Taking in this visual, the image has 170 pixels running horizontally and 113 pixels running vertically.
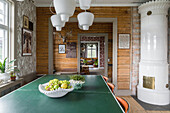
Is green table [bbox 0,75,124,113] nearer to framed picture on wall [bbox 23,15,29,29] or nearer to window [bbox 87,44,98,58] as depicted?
framed picture on wall [bbox 23,15,29,29]

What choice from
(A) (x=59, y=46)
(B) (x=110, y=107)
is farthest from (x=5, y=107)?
(A) (x=59, y=46)

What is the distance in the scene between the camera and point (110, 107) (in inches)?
45.9

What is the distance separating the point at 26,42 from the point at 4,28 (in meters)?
0.79

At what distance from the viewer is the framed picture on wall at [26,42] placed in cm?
299

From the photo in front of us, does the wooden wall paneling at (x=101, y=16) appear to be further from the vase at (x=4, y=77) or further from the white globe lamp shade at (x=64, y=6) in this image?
the white globe lamp shade at (x=64, y=6)

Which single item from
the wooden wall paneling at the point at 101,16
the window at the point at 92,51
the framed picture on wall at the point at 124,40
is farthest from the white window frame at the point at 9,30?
the window at the point at 92,51

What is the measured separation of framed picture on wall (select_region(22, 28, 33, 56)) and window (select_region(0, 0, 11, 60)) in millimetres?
A: 475

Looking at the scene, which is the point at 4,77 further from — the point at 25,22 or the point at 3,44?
the point at 25,22

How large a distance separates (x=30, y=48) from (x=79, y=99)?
2.66 m

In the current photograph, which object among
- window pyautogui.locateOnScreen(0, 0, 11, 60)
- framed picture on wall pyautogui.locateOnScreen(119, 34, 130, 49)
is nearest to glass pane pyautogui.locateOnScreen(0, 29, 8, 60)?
window pyautogui.locateOnScreen(0, 0, 11, 60)

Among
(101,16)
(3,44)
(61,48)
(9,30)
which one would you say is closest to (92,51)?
(61,48)

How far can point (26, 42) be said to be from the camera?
3.13 meters

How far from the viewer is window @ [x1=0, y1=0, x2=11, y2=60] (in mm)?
2357

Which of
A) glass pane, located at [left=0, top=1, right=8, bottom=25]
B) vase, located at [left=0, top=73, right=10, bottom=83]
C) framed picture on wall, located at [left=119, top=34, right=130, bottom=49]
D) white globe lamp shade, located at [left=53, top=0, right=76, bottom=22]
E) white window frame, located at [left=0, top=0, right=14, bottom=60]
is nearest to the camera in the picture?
white globe lamp shade, located at [left=53, top=0, right=76, bottom=22]
